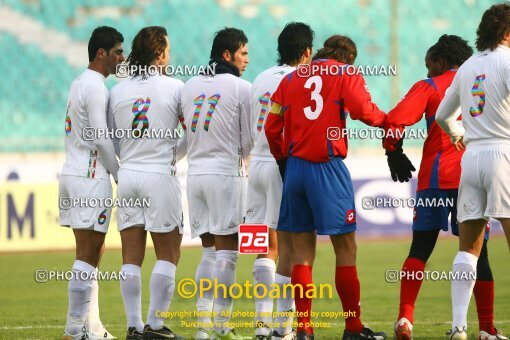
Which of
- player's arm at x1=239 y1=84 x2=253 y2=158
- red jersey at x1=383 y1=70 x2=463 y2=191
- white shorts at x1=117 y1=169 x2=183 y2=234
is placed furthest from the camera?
player's arm at x1=239 y1=84 x2=253 y2=158

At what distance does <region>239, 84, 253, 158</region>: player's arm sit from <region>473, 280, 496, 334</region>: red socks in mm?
2071

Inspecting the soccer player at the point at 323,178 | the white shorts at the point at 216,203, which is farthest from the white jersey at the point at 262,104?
the soccer player at the point at 323,178

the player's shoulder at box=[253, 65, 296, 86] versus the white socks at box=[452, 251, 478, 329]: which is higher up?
the player's shoulder at box=[253, 65, 296, 86]

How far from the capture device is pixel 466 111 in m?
6.88

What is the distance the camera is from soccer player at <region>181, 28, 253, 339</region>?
7449 millimetres

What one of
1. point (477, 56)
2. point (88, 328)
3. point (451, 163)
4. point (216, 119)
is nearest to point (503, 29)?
point (477, 56)

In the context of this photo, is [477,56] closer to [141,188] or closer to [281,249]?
[281,249]

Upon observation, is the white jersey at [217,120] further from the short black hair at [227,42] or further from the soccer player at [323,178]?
the soccer player at [323,178]

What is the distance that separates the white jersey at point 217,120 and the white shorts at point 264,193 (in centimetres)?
13

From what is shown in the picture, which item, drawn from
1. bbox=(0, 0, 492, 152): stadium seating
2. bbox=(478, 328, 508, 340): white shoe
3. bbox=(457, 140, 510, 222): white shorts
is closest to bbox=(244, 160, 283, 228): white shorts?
bbox=(457, 140, 510, 222): white shorts

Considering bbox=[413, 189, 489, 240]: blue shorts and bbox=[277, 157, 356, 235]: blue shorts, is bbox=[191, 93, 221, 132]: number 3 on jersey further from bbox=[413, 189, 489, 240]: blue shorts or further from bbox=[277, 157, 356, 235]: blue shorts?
bbox=[413, 189, 489, 240]: blue shorts

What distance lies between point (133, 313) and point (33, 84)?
1614 centimetres

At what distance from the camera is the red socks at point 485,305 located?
287 inches

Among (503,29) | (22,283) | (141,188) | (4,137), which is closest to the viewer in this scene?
(503,29)
